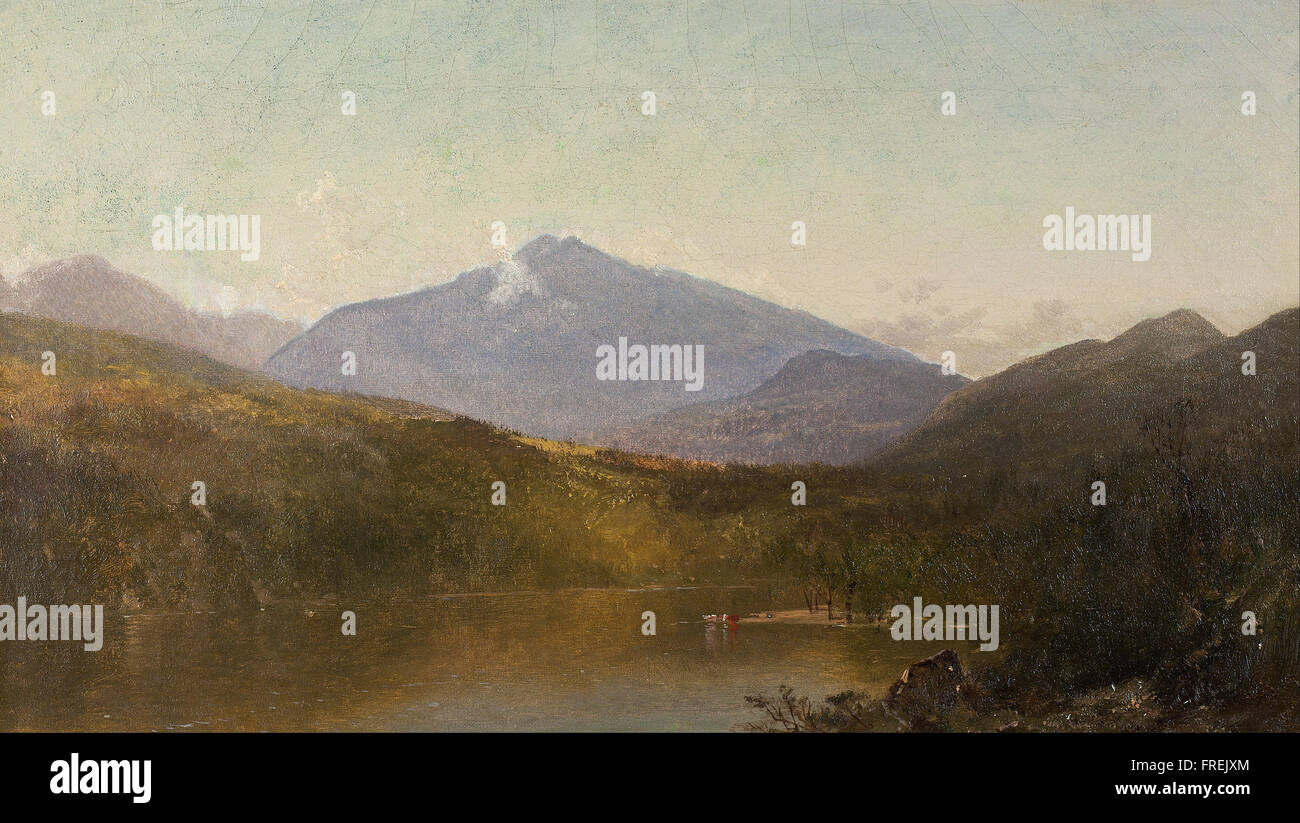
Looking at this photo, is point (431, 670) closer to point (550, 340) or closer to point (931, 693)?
point (550, 340)

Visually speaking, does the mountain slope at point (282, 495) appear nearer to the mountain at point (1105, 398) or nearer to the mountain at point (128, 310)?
the mountain at point (128, 310)

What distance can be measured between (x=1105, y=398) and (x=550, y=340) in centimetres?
898

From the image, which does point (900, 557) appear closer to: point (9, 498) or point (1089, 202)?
point (1089, 202)

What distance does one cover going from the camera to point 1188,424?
487 inches

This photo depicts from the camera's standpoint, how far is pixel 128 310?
1611cm

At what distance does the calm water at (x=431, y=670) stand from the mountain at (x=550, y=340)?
11.6ft

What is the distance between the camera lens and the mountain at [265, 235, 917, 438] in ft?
49.7

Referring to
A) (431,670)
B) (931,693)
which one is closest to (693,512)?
(431,670)

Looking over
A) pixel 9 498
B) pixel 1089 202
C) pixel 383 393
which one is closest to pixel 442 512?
pixel 383 393

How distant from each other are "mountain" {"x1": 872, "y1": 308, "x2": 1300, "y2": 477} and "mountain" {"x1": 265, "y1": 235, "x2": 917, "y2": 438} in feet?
5.83

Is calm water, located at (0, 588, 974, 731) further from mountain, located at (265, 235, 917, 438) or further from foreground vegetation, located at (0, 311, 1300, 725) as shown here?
mountain, located at (265, 235, 917, 438)

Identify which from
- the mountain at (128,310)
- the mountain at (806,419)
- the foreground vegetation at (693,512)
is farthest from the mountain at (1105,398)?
the mountain at (128,310)

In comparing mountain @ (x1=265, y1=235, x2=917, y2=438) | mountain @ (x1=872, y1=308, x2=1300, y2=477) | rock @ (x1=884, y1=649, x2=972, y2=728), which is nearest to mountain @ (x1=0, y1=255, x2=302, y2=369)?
mountain @ (x1=265, y1=235, x2=917, y2=438)

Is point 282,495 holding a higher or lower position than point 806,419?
lower
